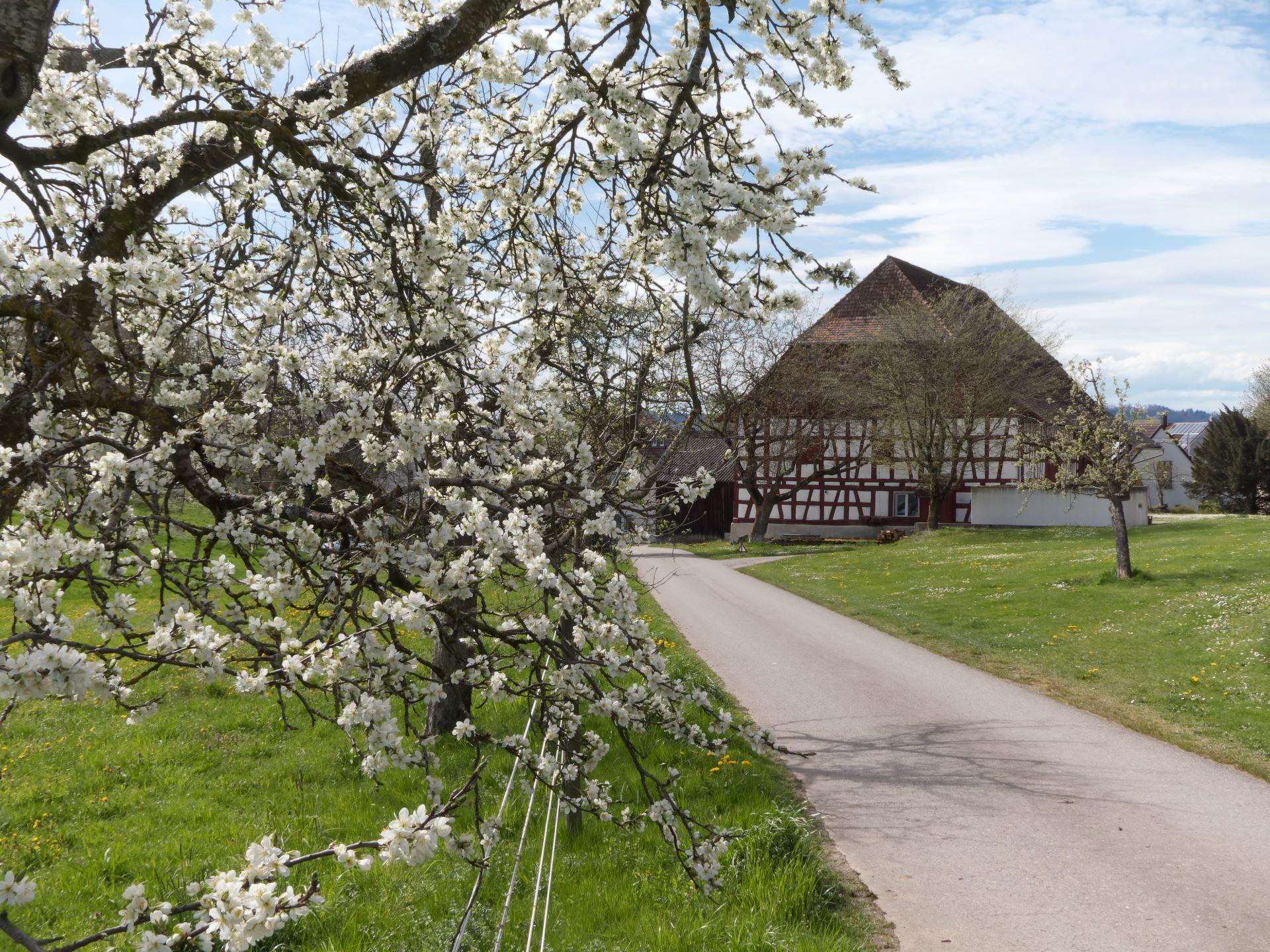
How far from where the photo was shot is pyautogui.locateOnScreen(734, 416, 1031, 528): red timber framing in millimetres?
33875

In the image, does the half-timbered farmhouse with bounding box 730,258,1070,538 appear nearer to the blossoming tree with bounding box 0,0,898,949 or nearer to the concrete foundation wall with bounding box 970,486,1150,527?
the concrete foundation wall with bounding box 970,486,1150,527

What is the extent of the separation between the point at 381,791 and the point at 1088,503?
105 ft

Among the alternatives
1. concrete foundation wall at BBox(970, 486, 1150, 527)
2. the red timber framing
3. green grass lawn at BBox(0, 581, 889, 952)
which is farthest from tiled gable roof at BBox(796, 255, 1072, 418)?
green grass lawn at BBox(0, 581, 889, 952)

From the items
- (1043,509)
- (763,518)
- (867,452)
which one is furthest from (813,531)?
(1043,509)

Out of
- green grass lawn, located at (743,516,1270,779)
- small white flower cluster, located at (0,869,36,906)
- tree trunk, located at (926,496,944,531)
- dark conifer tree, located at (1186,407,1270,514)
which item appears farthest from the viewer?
dark conifer tree, located at (1186,407,1270,514)

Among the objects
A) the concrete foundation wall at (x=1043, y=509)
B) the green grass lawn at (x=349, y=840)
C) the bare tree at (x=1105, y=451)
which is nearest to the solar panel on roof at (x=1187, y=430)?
the concrete foundation wall at (x=1043, y=509)

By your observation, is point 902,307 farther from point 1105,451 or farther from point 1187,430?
point 1187,430

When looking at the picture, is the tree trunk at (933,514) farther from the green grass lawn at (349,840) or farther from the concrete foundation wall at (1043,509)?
the green grass lawn at (349,840)

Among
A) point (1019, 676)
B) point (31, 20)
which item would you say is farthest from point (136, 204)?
point (1019, 676)

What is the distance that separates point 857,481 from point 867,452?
200cm

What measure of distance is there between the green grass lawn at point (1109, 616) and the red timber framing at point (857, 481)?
7094 millimetres

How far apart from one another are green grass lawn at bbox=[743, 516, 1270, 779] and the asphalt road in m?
0.84

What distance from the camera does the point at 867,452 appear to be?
35.1 m

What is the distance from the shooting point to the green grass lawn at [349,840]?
4797mm
